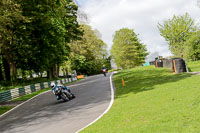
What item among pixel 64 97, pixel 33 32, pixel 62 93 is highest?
pixel 33 32

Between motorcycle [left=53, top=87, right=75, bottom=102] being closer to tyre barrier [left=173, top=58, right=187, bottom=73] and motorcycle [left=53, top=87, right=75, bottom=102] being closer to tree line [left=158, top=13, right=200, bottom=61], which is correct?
tyre barrier [left=173, top=58, right=187, bottom=73]

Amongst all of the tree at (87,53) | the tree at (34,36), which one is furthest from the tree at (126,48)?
the tree at (34,36)

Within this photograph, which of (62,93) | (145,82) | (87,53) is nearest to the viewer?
(62,93)

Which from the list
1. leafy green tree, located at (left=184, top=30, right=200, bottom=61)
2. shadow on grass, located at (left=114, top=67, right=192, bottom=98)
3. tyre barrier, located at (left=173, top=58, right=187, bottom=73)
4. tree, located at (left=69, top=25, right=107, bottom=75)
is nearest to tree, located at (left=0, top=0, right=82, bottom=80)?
shadow on grass, located at (left=114, top=67, right=192, bottom=98)

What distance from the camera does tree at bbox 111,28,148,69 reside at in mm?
83750

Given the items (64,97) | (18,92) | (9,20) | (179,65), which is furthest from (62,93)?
(179,65)

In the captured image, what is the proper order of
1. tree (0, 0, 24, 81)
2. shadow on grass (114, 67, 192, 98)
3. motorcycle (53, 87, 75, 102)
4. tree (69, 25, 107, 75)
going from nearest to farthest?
1. motorcycle (53, 87, 75, 102)
2. shadow on grass (114, 67, 192, 98)
3. tree (0, 0, 24, 81)
4. tree (69, 25, 107, 75)

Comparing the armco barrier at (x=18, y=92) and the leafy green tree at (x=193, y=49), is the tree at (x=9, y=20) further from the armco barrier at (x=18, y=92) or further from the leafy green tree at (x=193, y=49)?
the leafy green tree at (x=193, y=49)

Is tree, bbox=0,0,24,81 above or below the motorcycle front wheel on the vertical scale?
above

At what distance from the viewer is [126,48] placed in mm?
83375

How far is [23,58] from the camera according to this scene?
104ft

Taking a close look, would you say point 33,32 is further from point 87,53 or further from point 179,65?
point 87,53

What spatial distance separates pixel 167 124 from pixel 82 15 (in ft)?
54.4

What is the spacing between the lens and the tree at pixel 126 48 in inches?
3297
